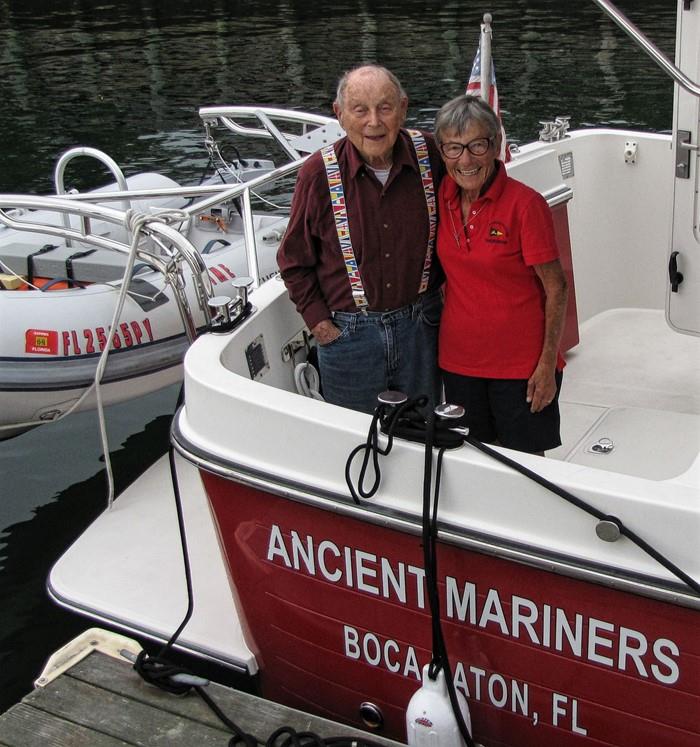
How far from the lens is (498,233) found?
8.29 ft

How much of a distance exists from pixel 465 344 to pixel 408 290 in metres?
0.23

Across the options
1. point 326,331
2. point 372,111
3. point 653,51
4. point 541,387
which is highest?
point 653,51

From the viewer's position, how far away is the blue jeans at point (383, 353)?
9.11 feet

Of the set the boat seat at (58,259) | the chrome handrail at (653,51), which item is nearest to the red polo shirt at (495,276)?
the chrome handrail at (653,51)

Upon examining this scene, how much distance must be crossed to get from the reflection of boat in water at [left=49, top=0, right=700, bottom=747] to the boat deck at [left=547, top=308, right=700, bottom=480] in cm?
2

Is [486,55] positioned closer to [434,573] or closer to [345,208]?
[345,208]

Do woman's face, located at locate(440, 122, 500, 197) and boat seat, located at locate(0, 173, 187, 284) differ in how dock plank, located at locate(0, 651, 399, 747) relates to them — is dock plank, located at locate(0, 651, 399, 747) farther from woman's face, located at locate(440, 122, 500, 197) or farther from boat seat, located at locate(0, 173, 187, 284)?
boat seat, located at locate(0, 173, 187, 284)

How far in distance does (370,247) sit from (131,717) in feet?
4.92

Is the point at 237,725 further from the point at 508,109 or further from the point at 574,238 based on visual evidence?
the point at 508,109

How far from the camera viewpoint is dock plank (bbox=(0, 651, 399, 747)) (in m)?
2.70

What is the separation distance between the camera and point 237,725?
2.72 m

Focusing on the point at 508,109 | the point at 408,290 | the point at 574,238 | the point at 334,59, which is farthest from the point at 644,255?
the point at 334,59

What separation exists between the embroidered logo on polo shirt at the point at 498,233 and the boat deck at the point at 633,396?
0.90 m

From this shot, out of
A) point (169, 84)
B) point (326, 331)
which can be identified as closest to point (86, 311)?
point (326, 331)
